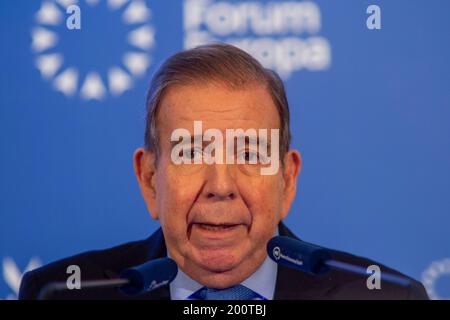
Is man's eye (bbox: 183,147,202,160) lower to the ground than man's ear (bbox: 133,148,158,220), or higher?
higher

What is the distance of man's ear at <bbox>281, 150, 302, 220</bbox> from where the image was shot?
235cm

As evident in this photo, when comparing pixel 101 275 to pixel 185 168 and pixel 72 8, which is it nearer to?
pixel 185 168

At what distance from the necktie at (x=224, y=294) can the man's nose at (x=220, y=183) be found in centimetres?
32

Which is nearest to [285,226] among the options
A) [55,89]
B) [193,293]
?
[193,293]

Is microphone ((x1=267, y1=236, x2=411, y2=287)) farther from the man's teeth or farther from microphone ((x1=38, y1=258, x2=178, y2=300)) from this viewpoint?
microphone ((x1=38, y1=258, x2=178, y2=300))

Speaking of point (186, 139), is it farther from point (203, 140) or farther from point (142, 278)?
point (142, 278)

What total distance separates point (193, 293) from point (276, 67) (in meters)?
0.82

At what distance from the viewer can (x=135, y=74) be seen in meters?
2.37

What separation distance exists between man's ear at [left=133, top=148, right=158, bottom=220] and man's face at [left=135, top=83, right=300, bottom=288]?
0.11 feet

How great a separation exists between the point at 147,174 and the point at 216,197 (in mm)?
283

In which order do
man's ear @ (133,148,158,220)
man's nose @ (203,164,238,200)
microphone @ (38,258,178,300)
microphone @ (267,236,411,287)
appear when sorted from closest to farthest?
1. microphone @ (38,258,178,300)
2. microphone @ (267,236,411,287)
3. man's nose @ (203,164,238,200)
4. man's ear @ (133,148,158,220)

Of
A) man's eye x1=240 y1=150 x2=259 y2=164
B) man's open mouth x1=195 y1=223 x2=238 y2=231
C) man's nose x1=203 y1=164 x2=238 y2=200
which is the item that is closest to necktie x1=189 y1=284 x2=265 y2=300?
man's open mouth x1=195 y1=223 x2=238 y2=231

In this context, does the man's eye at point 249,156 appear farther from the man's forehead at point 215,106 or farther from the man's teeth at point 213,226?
the man's teeth at point 213,226
